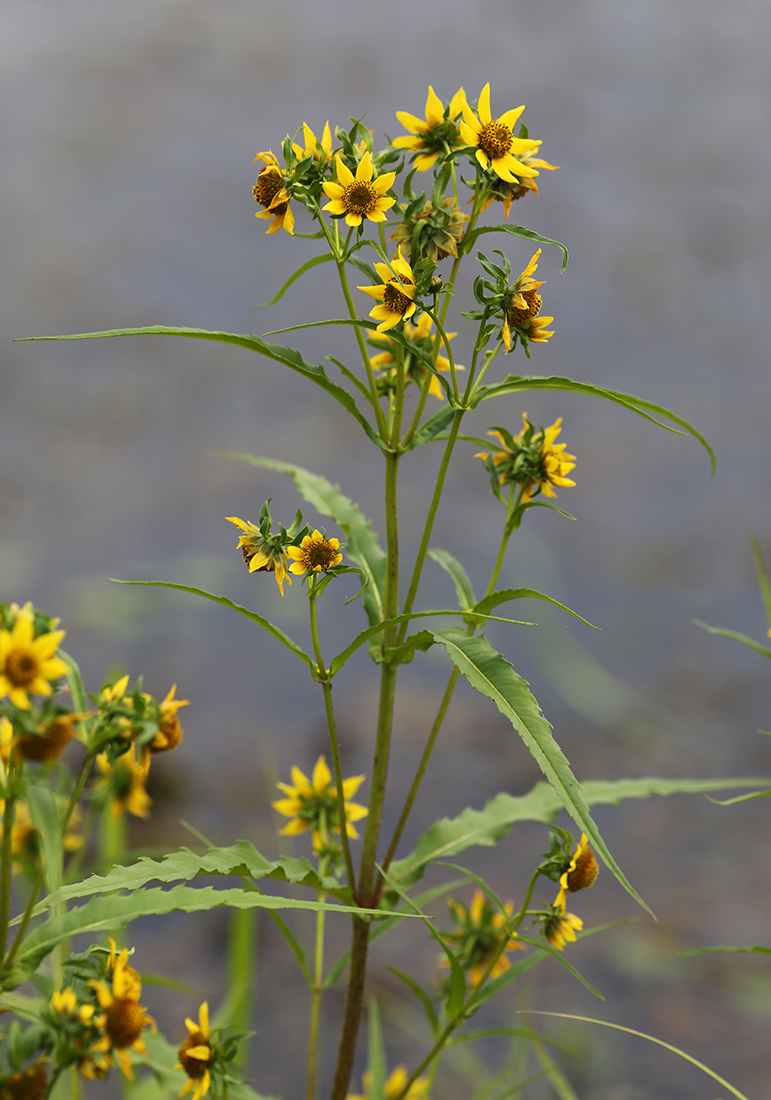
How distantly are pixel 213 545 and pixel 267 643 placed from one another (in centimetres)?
29

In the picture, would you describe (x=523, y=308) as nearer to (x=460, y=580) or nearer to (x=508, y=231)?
(x=508, y=231)

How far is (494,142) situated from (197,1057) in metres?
0.57

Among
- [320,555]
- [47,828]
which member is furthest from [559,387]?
[47,828]

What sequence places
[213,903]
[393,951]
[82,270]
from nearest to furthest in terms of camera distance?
[213,903] → [393,951] → [82,270]

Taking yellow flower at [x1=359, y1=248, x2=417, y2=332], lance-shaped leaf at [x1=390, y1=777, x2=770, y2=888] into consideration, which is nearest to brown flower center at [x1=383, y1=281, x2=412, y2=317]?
yellow flower at [x1=359, y1=248, x2=417, y2=332]

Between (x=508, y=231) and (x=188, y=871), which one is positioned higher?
(x=508, y=231)

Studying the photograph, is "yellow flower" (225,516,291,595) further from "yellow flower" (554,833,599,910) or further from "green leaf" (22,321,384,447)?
"yellow flower" (554,833,599,910)

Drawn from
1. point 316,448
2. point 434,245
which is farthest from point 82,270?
point 434,245

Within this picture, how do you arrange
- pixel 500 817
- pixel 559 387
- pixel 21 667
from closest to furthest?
pixel 21 667
pixel 559 387
pixel 500 817

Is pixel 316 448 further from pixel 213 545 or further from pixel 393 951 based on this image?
pixel 393 951

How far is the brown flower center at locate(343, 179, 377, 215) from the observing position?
0.47m

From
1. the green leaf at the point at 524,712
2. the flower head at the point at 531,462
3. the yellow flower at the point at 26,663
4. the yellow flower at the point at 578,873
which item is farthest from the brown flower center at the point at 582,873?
the yellow flower at the point at 26,663

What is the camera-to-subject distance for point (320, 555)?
0.49 m

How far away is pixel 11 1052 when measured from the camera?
448 millimetres
